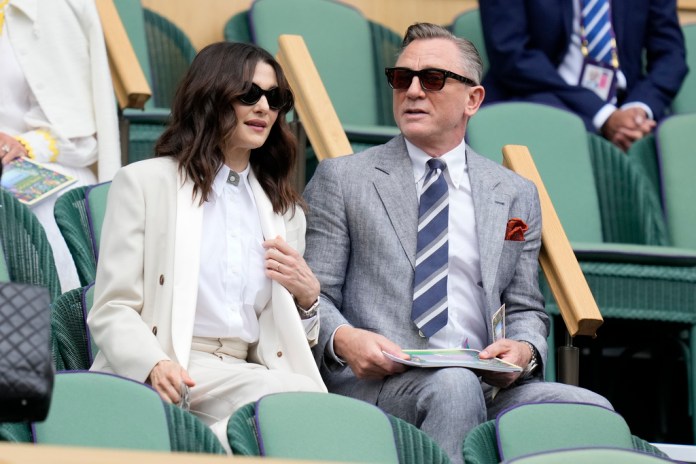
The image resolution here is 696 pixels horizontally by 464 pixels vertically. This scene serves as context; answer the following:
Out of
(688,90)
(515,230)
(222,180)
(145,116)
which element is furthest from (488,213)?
(688,90)

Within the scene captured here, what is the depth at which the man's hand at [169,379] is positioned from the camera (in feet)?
9.69

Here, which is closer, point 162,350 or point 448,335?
point 162,350

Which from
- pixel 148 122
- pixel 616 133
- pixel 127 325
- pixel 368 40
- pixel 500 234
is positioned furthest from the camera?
pixel 368 40

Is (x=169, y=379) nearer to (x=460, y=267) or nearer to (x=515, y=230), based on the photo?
(x=460, y=267)

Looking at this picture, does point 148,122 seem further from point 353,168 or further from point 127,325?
point 127,325

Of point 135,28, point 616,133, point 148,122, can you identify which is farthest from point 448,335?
point 135,28

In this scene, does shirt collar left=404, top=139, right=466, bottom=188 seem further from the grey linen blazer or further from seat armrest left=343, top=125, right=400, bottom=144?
seat armrest left=343, top=125, right=400, bottom=144

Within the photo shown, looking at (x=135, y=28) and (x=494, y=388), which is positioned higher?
(x=135, y=28)

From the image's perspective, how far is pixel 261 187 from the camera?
11.3 feet

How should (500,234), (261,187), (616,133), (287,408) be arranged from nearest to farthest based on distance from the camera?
1. (287,408)
2. (261,187)
3. (500,234)
4. (616,133)

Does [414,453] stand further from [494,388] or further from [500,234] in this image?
[500,234]

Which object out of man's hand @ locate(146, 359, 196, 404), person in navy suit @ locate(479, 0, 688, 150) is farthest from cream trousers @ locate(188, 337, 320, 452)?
person in navy suit @ locate(479, 0, 688, 150)

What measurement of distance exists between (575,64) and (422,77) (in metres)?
1.90

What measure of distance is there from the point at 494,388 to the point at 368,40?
263 centimetres
